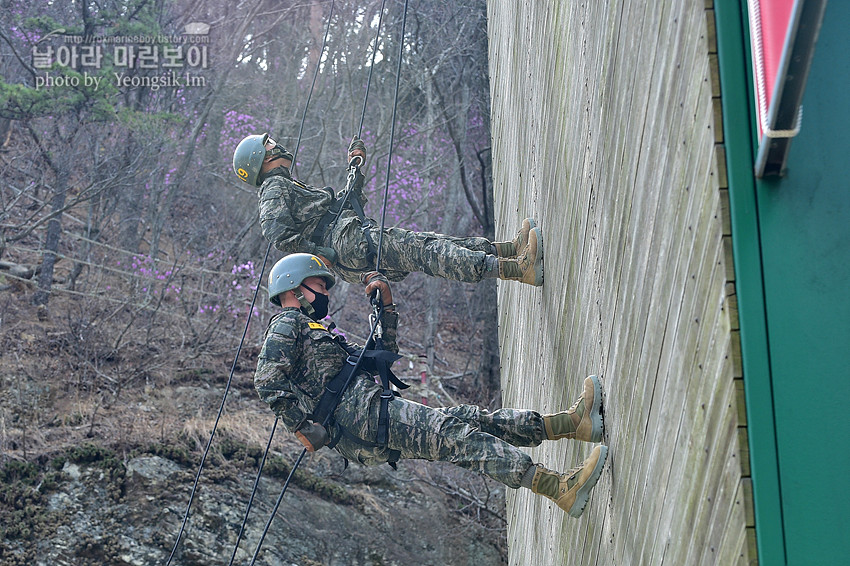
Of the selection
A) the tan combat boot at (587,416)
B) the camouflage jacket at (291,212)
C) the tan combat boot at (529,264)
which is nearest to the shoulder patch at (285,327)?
the camouflage jacket at (291,212)

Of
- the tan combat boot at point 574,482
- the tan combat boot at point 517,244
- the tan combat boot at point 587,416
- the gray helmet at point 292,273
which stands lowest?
the tan combat boot at point 574,482

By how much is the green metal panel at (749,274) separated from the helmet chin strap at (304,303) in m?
4.14

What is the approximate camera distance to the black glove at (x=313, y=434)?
598cm

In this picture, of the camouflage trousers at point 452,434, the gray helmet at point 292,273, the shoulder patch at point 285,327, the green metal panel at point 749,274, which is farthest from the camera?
the gray helmet at point 292,273

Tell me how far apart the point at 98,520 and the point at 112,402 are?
100.0 inches

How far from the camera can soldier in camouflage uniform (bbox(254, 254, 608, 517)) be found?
5332mm

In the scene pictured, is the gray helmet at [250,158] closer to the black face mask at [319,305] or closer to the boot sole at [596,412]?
the black face mask at [319,305]

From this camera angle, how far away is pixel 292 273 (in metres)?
6.50

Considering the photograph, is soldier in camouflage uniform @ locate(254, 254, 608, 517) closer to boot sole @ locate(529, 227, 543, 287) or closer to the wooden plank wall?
the wooden plank wall

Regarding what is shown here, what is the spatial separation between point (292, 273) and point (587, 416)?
2450 mm

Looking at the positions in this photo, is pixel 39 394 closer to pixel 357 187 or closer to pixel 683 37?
pixel 357 187

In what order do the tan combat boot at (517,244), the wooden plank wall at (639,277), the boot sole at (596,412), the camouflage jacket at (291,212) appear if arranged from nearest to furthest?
the wooden plank wall at (639,277)
the boot sole at (596,412)
the tan combat boot at (517,244)
the camouflage jacket at (291,212)

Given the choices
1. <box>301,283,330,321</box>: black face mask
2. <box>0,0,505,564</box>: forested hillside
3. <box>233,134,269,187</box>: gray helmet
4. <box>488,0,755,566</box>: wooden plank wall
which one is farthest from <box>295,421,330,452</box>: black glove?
<box>0,0,505,564</box>: forested hillside

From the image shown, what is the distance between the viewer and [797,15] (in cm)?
237
